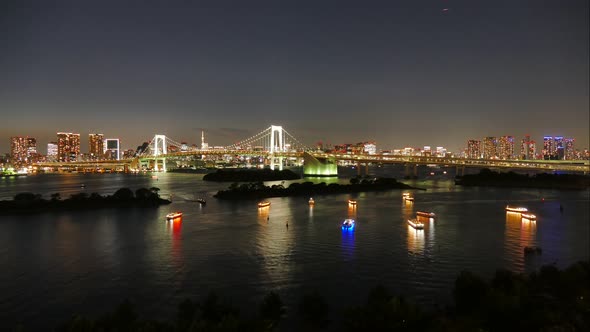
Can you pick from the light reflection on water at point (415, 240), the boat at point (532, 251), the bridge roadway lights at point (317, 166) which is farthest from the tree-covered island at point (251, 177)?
the boat at point (532, 251)

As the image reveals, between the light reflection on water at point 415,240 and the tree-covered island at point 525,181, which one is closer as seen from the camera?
the light reflection on water at point 415,240

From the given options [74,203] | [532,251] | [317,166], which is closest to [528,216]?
[532,251]

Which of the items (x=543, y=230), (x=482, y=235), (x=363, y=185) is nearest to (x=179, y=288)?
(x=482, y=235)

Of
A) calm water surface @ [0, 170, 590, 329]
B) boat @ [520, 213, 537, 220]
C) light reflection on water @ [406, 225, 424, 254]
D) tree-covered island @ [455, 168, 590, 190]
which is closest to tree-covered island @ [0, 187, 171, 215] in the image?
calm water surface @ [0, 170, 590, 329]

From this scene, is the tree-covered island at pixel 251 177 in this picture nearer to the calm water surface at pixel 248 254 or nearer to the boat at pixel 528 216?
the calm water surface at pixel 248 254

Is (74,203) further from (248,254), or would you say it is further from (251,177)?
(251,177)

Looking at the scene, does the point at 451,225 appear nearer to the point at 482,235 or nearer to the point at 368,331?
the point at 482,235

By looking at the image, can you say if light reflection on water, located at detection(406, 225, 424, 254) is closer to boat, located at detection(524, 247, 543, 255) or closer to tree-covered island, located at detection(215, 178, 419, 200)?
boat, located at detection(524, 247, 543, 255)

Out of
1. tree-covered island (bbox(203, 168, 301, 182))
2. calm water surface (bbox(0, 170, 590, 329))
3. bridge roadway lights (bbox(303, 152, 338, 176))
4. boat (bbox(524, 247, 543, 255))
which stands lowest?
calm water surface (bbox(0, 170, 590, 329))
